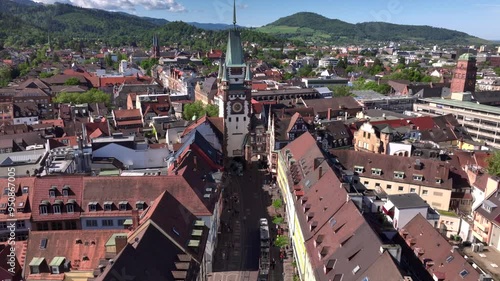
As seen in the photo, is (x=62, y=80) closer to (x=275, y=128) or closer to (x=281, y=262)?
(x=275, y=128)

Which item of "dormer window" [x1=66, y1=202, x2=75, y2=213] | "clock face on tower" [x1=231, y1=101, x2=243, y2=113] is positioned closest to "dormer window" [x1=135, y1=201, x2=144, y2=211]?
"dormer window" [x1=66, y1=202, x2=75, y2=213]

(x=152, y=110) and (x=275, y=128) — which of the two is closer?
(x=275, y=128)

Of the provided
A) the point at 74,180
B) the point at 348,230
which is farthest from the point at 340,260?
the point at 74,180

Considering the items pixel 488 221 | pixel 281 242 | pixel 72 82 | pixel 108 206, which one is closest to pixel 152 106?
pixel 72 82

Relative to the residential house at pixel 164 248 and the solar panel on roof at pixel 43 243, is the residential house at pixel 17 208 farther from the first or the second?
the residential house at pixel 164 248

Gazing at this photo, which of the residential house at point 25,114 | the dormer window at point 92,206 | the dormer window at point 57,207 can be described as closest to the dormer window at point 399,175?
the dormer window at point 92,206
